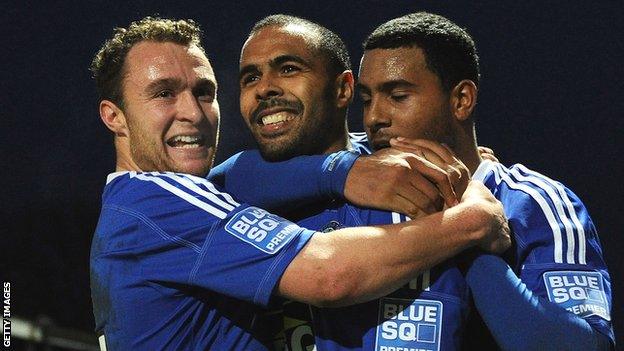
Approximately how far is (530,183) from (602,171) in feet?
5.91

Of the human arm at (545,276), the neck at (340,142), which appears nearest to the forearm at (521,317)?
the human arm at (545,276)

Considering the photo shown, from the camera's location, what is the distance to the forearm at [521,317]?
1912mm

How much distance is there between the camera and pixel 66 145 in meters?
4.17

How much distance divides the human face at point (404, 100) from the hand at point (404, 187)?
6.0 inches

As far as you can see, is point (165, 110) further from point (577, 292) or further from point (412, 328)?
point (577, 292)

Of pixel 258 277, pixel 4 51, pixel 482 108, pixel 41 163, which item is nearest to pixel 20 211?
pixel 41 163

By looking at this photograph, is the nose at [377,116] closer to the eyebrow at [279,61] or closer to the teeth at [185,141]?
the eyebrow at [279,61]

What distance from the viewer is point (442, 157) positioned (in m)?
2.07

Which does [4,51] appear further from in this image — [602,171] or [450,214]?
[450,214]

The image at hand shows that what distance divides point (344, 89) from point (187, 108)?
0.36 m

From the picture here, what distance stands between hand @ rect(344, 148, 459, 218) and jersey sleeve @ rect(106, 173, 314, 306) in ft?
0.44

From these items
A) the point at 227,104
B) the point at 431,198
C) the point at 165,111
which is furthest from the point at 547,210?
the point at 227,104

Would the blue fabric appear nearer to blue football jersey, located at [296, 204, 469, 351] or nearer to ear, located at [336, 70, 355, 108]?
blue football jersey, located at [296, 204, 469, 351]

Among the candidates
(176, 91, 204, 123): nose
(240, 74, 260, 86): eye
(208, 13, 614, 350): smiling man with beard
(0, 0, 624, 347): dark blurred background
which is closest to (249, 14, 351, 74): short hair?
(208, 13, 614, 350): smiling man with beard
